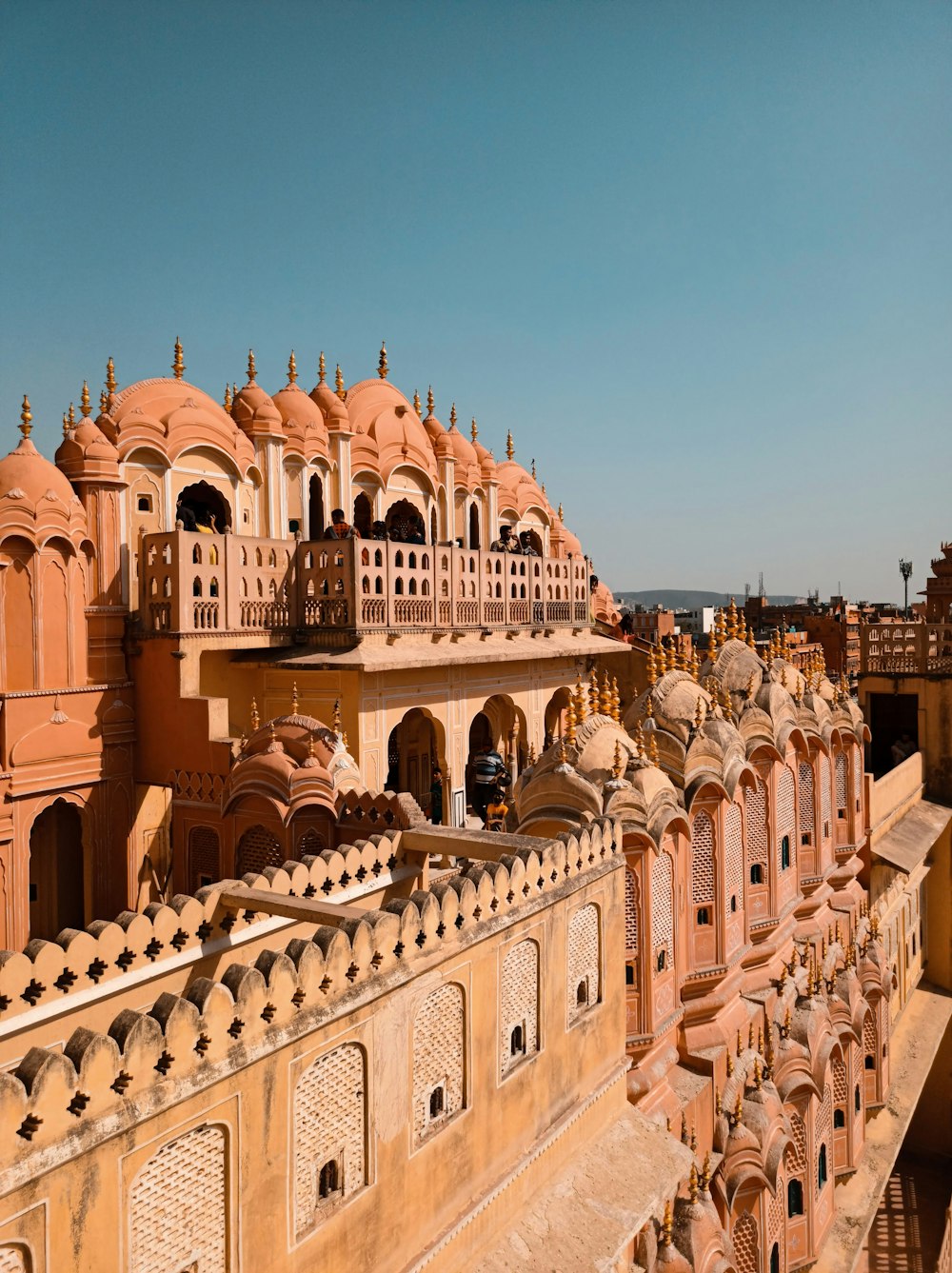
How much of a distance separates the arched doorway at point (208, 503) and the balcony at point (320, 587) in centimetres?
149

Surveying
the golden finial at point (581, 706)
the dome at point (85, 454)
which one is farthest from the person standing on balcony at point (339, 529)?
the golden finial at point (581, 706)

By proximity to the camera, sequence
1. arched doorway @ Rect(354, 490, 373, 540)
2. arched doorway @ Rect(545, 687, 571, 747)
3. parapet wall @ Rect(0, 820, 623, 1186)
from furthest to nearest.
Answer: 1. arched doorway @ Rect(545, 687, 571, 747)
2. arched doorway @ Rect(354, 490, 373, 540)
3. parapet wall @ Rect(0, 820, 623, 1186)

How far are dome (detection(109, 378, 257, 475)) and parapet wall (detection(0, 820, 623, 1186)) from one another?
8.14 m

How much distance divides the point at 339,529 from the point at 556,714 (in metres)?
7.58

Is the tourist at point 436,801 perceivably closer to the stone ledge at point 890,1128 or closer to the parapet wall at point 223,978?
the parapet wall at point 223,978

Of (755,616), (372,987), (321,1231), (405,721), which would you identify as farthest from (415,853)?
(755,616)

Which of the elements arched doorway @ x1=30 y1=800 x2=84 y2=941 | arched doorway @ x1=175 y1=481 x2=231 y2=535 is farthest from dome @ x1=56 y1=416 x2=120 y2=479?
arched doorway @ x1=30 y1=800 x2=84 y2=941

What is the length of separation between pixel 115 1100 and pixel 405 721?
50.2ft

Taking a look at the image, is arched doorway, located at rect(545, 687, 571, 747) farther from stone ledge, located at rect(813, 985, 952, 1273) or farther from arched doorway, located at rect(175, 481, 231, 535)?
stone ledge, located at rect(813, 985, 952, 1273)

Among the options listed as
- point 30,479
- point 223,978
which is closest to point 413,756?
point 30,479

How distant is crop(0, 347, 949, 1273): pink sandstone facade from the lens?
5.57 meters

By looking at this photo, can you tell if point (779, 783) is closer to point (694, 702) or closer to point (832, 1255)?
point (694, 702)

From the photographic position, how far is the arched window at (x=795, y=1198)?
1219 cm

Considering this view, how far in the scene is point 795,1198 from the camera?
12.2 m
